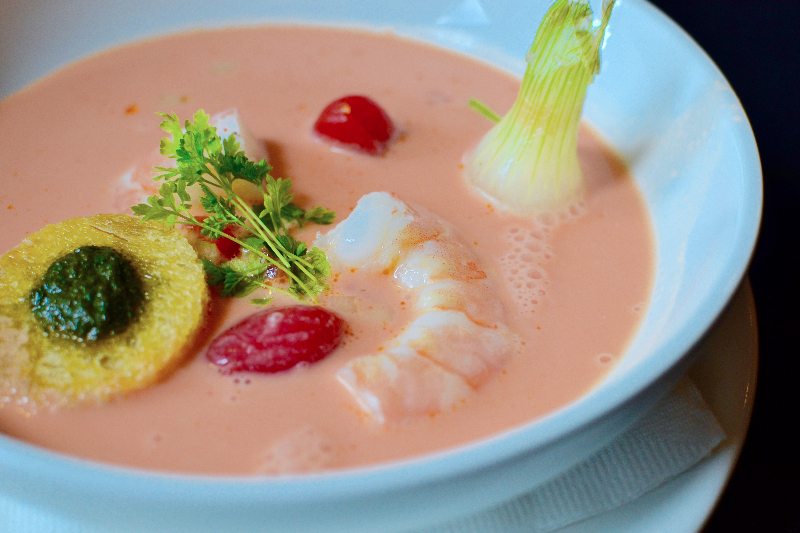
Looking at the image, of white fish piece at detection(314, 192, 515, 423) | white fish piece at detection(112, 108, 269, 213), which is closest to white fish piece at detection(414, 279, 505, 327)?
white fish piece at detection(314, 192, 515, 423)

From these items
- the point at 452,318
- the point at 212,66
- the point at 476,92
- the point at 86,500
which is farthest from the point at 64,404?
the point at 476,92

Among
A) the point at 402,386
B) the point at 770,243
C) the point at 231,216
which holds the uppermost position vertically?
the point at 231,216

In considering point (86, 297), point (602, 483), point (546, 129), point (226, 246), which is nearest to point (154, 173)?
point (226, 246)

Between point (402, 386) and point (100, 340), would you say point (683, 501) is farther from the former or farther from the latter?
point (100, 340)

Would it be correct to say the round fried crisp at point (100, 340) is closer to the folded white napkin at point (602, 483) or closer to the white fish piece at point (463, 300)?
the folded white napkin at point (602, 483)

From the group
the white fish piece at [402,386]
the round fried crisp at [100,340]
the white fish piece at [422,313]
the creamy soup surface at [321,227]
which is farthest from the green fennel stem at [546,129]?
the round fried crisp at [100,340]
